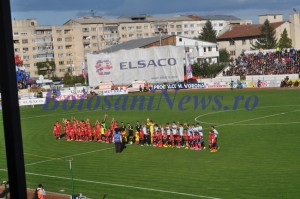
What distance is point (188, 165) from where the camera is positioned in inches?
548

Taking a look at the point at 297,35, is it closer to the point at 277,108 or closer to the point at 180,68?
the point at 180,68

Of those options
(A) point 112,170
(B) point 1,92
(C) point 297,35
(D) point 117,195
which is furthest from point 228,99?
(C) point 297,35

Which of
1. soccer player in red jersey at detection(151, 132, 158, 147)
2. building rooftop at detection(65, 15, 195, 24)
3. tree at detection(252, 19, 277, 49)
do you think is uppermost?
building rooftop at detection(65, 15, 195, 24)

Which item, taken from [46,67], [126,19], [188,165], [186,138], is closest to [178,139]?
[186,138]

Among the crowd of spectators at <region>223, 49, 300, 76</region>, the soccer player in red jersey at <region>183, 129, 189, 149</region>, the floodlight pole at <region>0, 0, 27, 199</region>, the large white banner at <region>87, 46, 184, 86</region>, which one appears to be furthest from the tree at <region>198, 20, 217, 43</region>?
the floodlight pole at <region>0, 0, 27, 199</region>

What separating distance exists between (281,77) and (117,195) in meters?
35.5

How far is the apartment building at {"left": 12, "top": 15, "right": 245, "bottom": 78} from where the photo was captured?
259 ft

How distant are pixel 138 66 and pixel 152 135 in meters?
35.2

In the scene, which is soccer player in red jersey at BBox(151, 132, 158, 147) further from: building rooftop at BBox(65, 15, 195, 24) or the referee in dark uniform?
building rooftop at BBox(65, 15, 195, 24)

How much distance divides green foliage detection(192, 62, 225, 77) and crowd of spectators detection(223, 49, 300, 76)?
5.11m

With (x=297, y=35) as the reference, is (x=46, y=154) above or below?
below

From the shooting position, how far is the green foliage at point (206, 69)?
58219mm

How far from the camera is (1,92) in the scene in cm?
174

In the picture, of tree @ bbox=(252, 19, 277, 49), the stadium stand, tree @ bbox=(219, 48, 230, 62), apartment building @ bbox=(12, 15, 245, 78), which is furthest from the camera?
apartment building @ bbox=(12, 15, 245, 78)
